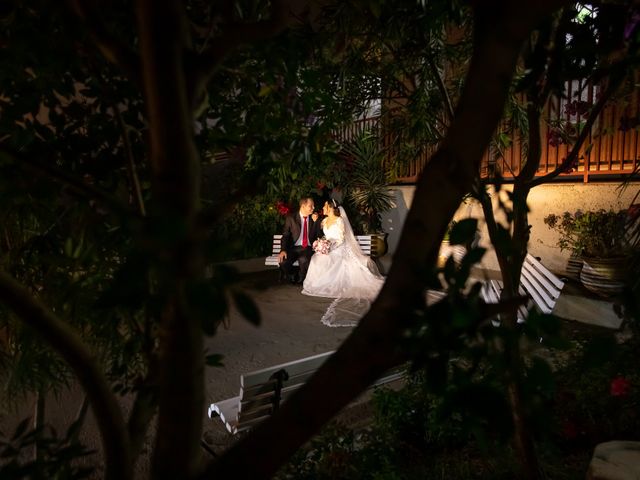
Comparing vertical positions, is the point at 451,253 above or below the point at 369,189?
below

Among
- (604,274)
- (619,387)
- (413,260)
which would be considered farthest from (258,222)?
(413,260)

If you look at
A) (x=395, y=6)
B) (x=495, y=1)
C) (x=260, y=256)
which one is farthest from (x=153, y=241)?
(x=260, y=256)

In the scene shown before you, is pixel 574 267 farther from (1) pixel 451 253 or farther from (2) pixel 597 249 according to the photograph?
(1) pixel 451 253

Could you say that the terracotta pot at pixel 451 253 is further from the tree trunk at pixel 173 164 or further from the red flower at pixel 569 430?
the red flower at pixel 569 430

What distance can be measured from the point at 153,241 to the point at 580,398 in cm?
312

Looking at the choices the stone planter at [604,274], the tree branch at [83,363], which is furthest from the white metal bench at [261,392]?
the stone planter at [604,274]

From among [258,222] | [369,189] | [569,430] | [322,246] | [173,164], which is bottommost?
[569,430]

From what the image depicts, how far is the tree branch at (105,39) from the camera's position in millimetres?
675

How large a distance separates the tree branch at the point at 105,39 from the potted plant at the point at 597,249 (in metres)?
5.51

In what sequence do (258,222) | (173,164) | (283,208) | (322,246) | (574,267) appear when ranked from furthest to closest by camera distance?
1. (258,222)
2. (283,208)
3. (322,246)
4. (574,267)
5. (173,164)

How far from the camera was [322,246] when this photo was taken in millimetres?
7656

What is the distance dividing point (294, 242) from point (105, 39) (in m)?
7.38

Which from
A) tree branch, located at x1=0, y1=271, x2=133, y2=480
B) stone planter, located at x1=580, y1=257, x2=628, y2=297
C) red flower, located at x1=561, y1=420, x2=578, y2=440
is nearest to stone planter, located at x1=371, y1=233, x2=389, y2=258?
stone planter, located at x1=580, y1=257, x2=628, y2=297

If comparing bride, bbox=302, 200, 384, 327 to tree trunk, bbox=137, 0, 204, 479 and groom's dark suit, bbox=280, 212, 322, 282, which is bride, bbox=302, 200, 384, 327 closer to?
groom's dark suit, bbox=280, 212, 322, 282
